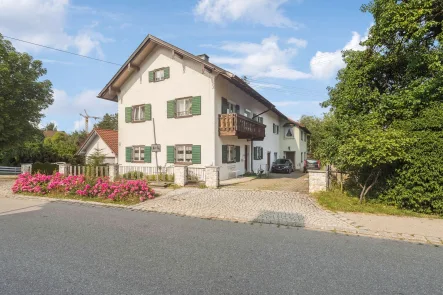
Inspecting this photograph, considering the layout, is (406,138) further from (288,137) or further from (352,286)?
(288,137)

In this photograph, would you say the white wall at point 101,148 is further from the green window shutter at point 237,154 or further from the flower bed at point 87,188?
the green window shutter at point 237,154

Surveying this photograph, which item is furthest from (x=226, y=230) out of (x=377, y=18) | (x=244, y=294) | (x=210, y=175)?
(x=377, y=18)

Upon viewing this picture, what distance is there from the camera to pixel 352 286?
3.54 metres

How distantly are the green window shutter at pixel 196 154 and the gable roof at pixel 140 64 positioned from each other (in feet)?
15.3

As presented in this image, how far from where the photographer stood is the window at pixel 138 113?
769 inches

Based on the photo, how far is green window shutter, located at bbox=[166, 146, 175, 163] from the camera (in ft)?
57.8

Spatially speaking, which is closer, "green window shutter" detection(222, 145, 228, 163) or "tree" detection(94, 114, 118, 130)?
"green window shutter" detection(222, 145, 228, 163)

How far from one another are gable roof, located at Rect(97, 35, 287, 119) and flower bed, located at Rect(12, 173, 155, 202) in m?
8.15

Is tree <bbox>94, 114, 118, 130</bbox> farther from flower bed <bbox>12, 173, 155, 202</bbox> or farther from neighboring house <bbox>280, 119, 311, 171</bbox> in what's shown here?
flower bed <bbox>12, 173, 155, 202</bbox>

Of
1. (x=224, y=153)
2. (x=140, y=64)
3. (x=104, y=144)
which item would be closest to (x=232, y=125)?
(x=224, y=153)

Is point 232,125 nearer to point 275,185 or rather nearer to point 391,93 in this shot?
point 275,185

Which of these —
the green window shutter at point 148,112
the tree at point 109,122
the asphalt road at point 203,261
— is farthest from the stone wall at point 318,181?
the tree at point 109,122

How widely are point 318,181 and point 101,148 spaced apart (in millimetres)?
18624

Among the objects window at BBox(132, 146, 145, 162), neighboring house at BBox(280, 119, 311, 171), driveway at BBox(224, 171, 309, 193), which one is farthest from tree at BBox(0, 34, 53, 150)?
neighboring house at BBox(280, 119, 311, 171)
